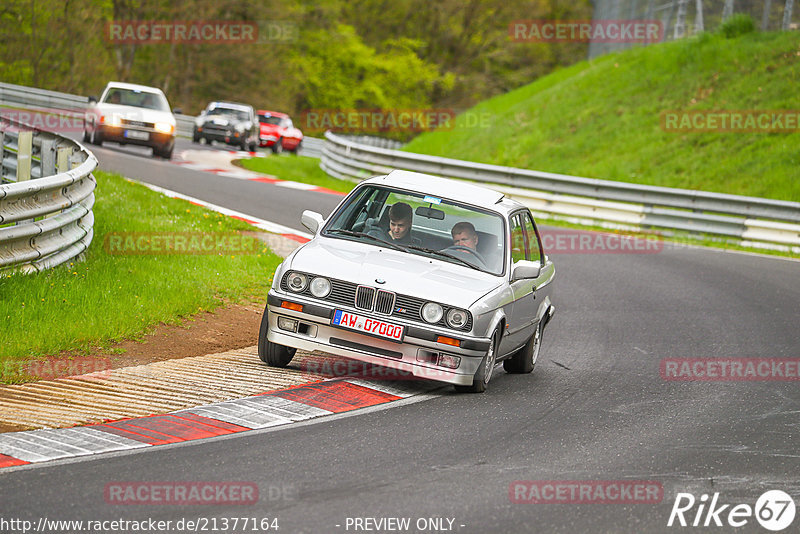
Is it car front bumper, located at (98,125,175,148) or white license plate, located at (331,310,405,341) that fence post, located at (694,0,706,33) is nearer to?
car front bumper, located at (98,125,175,148)

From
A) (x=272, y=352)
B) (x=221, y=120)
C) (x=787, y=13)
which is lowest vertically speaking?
(x=272, y=352)

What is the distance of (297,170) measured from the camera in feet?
103

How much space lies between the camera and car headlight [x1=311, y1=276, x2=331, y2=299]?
25.1ft

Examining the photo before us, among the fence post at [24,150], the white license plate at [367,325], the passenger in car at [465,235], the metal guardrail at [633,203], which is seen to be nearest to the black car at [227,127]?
the metal guardrail at [633,203]

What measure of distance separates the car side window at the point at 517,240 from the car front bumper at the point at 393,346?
4.21 ft

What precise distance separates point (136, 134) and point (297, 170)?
6274mm

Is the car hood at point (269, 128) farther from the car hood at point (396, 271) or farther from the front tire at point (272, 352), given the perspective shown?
the front tire at point (272, 352)

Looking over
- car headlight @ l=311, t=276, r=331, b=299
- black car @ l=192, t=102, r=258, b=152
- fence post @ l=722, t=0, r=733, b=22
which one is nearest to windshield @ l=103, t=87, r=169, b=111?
black car @ l=192, t=102, r=258, b=152

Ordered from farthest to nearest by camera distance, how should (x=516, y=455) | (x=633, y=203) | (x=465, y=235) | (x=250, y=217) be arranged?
(x=633, y=203)
(x=250, y=217)
(x=465, y=235)
(x=516, y=455)

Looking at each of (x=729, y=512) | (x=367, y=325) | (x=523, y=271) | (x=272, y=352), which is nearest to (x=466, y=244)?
(x=523, y=271)

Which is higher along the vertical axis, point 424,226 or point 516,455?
point 424,226

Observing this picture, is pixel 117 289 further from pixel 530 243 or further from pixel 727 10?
pixel 727 10

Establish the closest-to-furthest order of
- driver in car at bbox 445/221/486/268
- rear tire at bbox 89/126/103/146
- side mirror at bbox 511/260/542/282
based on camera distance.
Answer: side mirror at bbox 511/260/542/282, driver in car at bbox 445/221/486/268, rear tire at bbox 89/126/103/146

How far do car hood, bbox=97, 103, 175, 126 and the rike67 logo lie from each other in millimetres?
22600
